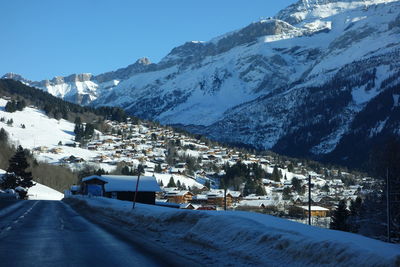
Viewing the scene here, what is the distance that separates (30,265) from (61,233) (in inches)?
352

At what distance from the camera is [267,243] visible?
15047 millimetres

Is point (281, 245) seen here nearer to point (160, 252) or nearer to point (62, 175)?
point (160, 252)

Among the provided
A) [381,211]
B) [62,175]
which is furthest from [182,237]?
[62,175]

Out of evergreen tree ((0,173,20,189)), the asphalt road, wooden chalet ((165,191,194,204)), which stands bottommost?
wooden chalet ((165,191,194,204))

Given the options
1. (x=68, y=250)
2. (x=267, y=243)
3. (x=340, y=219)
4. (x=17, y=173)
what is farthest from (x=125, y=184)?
(x=267, y=243)

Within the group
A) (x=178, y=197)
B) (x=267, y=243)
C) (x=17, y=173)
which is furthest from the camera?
(x=178, y=197)

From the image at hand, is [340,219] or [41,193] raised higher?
[340,219]

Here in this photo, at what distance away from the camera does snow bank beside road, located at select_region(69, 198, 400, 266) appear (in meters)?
12.0

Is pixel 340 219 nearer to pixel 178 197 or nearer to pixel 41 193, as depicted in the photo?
pixel 178 197

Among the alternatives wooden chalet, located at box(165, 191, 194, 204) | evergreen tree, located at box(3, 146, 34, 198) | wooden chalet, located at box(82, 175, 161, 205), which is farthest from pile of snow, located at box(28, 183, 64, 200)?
wooden chalet, located at box(82, 175, 161, 205)

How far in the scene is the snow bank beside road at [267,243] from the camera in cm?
1201

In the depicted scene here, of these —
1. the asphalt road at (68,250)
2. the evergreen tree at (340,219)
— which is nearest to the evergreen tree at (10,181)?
the evergreen tree at (340,219)

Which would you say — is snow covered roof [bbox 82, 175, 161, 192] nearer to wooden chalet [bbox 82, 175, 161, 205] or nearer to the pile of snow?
wooden chalet [bbox 82, 175, 161, 205]

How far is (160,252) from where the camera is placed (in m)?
16.2
